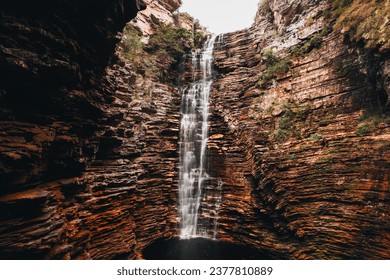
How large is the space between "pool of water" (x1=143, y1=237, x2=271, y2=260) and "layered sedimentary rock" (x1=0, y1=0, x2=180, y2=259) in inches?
39.2

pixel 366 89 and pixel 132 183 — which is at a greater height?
pixel 366 89

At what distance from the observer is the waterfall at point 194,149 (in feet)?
57.1

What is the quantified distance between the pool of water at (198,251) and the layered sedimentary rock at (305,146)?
644mm

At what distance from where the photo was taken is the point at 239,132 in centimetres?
1762

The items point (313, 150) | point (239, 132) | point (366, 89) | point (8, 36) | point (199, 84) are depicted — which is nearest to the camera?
point (8, 36)

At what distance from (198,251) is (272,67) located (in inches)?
539

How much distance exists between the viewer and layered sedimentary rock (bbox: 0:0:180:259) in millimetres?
6387

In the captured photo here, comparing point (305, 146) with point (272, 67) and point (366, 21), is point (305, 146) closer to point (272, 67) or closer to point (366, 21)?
point (272, 67)

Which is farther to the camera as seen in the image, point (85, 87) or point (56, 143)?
point (85, 87)

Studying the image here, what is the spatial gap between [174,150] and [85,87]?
9998 mm

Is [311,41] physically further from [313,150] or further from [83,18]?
[83,18]

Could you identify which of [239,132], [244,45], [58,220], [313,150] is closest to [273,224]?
[313,150]

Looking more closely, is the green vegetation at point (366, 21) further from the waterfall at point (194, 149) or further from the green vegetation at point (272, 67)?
the waterfall at point (194, 149)

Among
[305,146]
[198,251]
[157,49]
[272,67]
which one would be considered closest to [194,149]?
[198,251]
